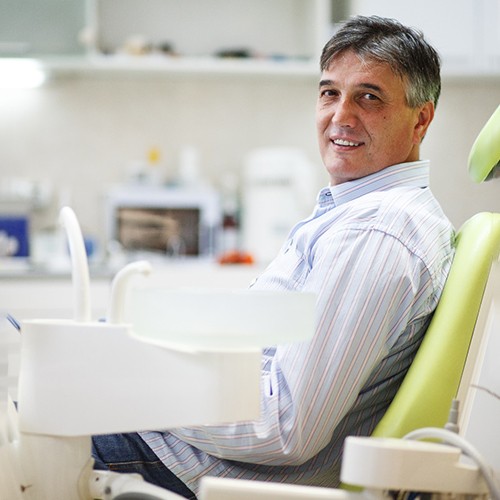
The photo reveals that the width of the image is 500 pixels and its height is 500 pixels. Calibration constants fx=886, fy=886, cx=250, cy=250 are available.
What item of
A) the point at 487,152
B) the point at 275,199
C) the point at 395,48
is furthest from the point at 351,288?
the point at 275,199

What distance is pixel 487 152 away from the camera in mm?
1237

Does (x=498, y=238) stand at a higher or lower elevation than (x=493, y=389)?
higher

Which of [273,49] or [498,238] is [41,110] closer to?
[273,49]

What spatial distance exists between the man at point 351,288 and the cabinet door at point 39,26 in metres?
2.29

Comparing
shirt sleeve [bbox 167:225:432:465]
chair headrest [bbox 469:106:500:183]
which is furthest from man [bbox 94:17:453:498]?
chair headrest [bbox 469:106:500:183]

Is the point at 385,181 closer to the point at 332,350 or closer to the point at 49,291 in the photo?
the point at 332,350

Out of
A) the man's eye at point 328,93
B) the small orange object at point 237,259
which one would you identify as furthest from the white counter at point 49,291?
the man's eye at point 328,93

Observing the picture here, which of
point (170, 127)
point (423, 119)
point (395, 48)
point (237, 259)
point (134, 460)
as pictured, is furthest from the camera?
point (170, 127)

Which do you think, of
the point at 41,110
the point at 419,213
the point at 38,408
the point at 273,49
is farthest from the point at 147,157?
the point at 38,408

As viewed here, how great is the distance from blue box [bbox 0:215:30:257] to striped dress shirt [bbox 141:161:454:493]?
2.53 metres

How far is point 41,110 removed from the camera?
3.95 metres

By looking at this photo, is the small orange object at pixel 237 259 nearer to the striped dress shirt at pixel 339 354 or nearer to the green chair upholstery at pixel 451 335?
the striped dress shirt at pixel 339 354

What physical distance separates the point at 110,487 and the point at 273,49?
128 inches

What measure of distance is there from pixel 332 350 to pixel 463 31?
9.84 ft
